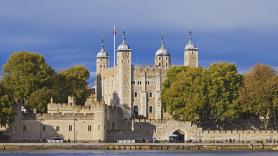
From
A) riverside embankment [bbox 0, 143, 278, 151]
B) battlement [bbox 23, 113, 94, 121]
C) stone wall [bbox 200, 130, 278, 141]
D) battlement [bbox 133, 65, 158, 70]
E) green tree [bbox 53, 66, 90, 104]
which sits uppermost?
→ battlement [bbox 133, 65, 158, 70]

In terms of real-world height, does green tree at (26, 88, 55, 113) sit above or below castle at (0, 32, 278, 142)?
above

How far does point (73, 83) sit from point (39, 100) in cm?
1531

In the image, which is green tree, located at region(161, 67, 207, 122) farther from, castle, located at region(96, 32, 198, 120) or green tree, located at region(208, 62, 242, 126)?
castle, located at region(96, 32, 198, 120)

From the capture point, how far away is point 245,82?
116 m

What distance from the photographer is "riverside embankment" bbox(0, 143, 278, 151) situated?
100m

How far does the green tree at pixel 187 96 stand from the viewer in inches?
4513

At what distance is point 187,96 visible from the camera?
116 metres

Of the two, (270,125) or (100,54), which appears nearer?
(270,125)

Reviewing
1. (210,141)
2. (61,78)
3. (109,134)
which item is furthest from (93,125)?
(61,78)

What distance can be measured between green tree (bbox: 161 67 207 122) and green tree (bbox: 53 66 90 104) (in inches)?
437

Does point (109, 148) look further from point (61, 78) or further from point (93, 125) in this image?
point (61, 78)

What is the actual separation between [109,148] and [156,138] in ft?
37.9

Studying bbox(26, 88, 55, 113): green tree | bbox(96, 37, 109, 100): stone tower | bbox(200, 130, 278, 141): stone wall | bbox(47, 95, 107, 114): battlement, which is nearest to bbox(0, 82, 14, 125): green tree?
bbox(47, 95, 107, 114): battlement

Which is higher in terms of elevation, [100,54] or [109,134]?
[100,54]
